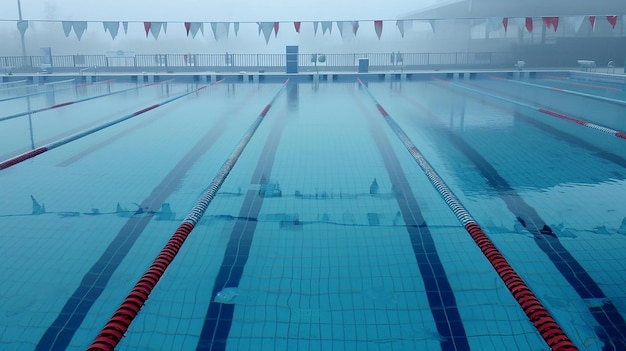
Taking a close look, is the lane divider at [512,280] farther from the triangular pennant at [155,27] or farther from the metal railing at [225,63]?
the metal railing at [225,63]

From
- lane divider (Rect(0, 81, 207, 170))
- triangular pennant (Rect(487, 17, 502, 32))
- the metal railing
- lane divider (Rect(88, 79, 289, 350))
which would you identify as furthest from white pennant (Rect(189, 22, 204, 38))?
lane divider (Rect(88, 79, 289, 350))

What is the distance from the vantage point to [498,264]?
8.89ft

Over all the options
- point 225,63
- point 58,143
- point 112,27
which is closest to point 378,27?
point 225,63

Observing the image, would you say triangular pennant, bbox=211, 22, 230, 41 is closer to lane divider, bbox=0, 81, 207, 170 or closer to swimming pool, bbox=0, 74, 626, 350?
lane divider, bbox=0, 81, 207, 170

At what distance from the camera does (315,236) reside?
3312mm

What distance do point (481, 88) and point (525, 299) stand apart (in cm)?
1161

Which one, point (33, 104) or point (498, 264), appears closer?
point (498, 264)

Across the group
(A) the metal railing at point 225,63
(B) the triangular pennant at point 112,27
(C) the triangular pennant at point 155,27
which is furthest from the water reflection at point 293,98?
(B) the triangular pennant at point 112,27

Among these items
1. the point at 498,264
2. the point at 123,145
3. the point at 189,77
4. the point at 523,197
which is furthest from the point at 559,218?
the point at 189,77

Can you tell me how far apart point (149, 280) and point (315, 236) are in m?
1.14

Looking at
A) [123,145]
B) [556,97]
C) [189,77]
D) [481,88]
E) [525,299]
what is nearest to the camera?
[525,299]

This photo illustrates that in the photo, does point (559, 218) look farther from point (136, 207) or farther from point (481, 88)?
point (481, 88)

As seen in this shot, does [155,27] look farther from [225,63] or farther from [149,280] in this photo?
[149,280]

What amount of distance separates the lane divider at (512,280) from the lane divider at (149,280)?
168cm
